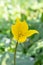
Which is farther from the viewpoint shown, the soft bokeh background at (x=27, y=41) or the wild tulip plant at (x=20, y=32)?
the soft bokeh background at (x=27, y=41)

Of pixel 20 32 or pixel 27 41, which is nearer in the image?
pixel 20 32

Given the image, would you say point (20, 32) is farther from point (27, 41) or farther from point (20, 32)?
point (27, 41)

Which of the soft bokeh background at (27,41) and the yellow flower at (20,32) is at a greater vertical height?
the yellow flower at (20,32)

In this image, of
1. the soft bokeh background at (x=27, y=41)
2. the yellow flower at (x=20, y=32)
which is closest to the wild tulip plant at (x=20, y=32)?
the yellow flower at (x=20, y=32)

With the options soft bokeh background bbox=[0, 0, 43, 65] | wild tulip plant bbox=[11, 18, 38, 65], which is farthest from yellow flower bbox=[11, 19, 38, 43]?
soft bokeh background bbox=[0, 0, 43, 65]

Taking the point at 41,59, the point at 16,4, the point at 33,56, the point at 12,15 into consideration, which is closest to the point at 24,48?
the point at 33,56

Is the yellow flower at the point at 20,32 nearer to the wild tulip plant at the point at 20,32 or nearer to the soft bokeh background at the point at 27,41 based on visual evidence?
the wild tulip plant at the point at 20,32

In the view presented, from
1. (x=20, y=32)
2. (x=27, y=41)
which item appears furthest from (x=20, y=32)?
(x=27, y=41)

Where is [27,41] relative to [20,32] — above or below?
below

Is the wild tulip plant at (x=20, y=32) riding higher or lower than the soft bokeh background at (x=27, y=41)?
higher
